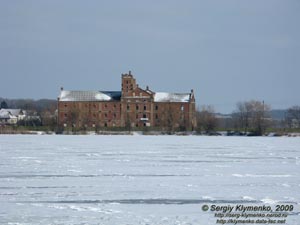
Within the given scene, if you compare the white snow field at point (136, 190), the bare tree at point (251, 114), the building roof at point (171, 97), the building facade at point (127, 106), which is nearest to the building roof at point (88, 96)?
the building facade at point (127, 106)

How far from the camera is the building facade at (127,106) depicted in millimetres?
118750

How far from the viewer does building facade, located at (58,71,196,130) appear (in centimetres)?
11875

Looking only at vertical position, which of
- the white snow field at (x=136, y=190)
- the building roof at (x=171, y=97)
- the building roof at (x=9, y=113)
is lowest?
the white snow field at (x=136, y=190)

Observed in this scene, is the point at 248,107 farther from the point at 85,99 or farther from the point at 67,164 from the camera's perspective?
the point at 67,164

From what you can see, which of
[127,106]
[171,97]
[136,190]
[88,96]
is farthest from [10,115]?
[136,190]

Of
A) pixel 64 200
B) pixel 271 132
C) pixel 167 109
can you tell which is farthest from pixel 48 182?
pixel 167 109

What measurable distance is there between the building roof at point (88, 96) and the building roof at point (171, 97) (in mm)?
7166

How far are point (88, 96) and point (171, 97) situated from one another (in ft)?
50.5

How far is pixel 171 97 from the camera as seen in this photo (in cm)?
12331

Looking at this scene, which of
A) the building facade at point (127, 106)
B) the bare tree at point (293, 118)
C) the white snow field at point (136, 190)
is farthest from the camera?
the bare tree at point (293, 118)

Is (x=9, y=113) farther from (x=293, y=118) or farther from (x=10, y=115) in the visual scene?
(x=293, y=118)

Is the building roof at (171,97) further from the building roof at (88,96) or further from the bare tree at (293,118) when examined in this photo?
the bare tree at (293,118)

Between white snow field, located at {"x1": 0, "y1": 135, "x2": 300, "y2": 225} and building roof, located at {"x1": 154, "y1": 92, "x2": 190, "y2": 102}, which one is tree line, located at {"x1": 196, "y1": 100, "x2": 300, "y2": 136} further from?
white snow field, located at {"x1": 0, "y1": 135, "x2": 300, "y2": 225}

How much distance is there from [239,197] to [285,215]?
2827 millimetres
